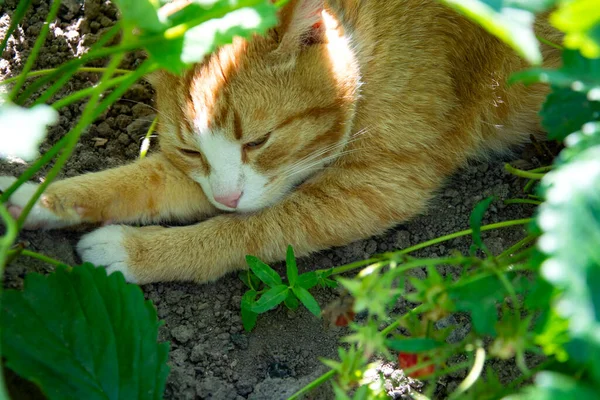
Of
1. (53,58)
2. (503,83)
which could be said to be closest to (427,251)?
(503,83)

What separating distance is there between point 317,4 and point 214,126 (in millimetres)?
553

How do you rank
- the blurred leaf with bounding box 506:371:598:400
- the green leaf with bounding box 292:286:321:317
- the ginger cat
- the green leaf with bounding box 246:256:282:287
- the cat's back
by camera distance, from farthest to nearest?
1. the cat's back
2. the ginger cat
3. the green leaf with bounding box 246:256:282:287
4. the green leaf with bounding box 292:286:321:317
5. the blurred leaf with bounding box 506:371:598:400

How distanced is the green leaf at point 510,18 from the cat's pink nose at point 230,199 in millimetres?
1306

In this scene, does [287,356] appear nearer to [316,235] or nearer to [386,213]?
[316,235]

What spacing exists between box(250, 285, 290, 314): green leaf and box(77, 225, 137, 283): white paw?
0.53 m

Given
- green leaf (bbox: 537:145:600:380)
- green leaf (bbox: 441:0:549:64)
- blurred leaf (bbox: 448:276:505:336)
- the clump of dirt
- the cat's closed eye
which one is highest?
green leaf (bbox: 441:0:549:64)

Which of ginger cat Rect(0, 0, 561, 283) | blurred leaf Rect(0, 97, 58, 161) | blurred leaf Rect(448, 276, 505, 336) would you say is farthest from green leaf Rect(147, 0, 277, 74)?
ginger cat Rect(0, 0, 561, 283)

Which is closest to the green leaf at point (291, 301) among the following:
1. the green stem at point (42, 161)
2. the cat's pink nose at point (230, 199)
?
the cat's pink nose at point (230, 199)

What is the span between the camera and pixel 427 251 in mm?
2369

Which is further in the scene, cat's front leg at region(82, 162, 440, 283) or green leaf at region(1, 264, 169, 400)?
cat's front leg at region(82, 162, 440, 283)

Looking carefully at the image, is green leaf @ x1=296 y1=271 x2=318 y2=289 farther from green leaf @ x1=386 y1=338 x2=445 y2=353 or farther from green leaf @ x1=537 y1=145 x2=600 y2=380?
green leaf @ x1=537 y1=145 x2=600 y2=380

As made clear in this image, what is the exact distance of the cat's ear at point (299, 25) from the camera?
209cm

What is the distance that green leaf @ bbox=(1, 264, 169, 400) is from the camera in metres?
1.51

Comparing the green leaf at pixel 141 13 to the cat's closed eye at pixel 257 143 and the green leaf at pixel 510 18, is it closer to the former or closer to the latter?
the green leaf at pixel 510 18
